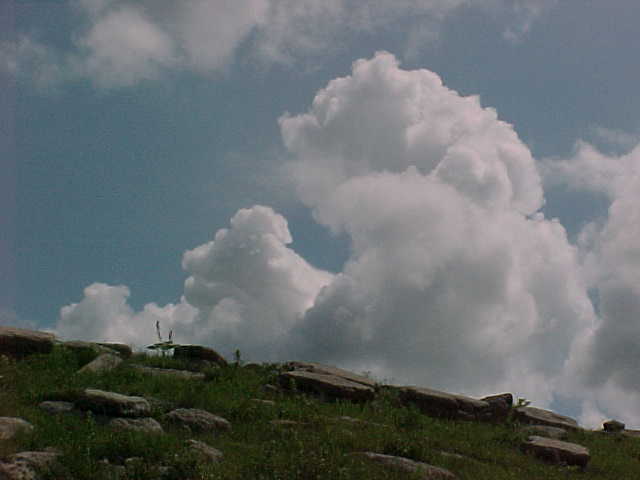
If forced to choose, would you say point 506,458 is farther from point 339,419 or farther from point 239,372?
point 239,372

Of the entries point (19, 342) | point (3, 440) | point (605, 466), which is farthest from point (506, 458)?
point (19, 342)

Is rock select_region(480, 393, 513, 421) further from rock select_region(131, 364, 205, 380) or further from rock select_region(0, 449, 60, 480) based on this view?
rock select_region(0, 449, 60, 480)

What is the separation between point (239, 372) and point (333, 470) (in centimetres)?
717

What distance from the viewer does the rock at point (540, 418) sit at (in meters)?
17.5

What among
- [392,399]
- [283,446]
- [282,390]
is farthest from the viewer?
[392,399]

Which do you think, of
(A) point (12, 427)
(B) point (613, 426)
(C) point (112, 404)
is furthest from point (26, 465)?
(B) point (613, 426)

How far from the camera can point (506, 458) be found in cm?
1195

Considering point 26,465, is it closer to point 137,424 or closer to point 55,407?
point 137,424

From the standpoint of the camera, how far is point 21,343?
15.3 m

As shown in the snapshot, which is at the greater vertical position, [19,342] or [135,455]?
[19,342]

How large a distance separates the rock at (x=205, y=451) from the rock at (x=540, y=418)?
33.3ft

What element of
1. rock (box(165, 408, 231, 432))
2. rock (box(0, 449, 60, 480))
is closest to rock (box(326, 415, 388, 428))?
rock (box(165, 408, 231, 432))

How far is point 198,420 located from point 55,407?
226 cm

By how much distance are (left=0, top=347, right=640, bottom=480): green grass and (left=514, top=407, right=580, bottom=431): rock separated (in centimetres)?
79
